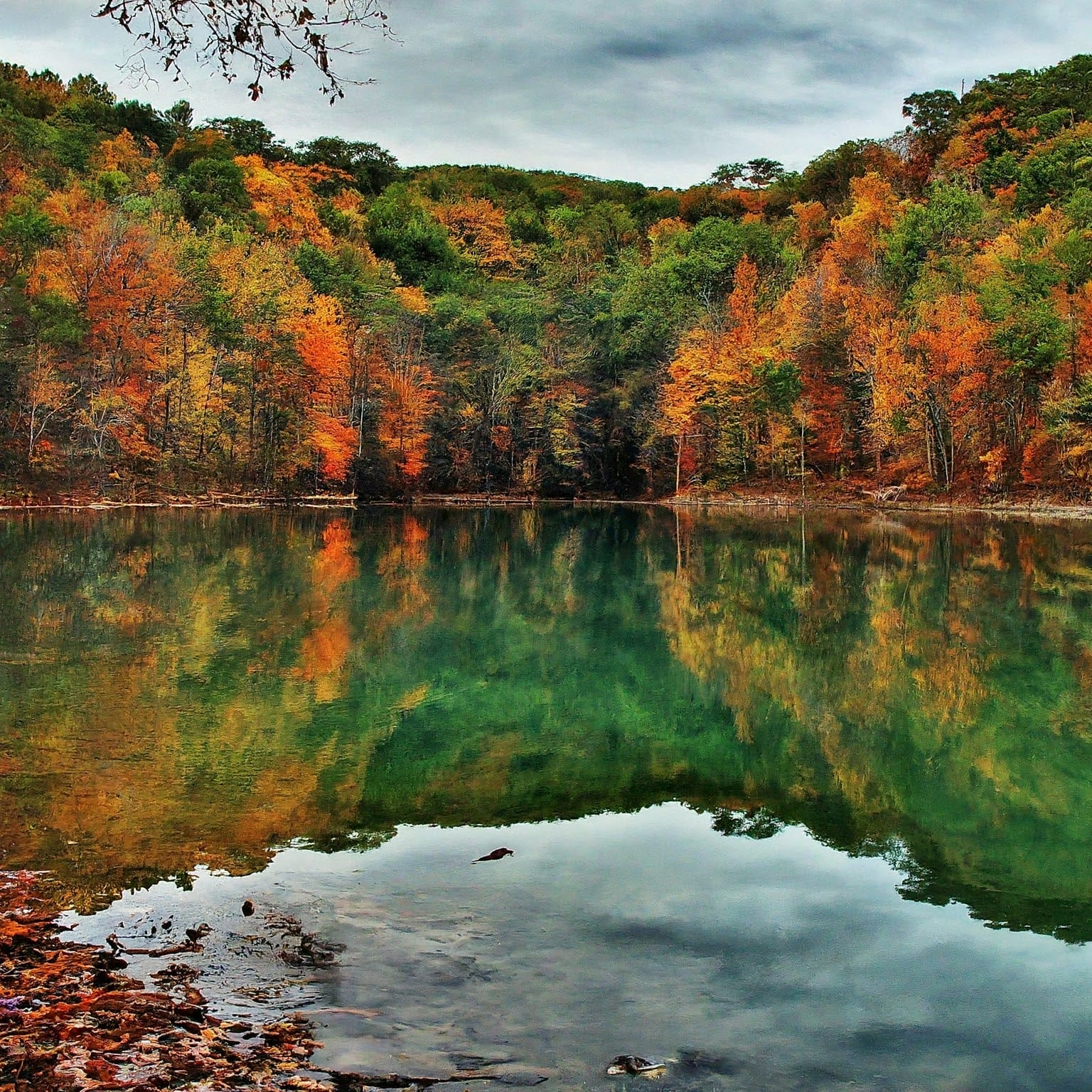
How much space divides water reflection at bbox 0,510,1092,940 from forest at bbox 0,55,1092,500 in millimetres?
24990

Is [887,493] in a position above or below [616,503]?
above

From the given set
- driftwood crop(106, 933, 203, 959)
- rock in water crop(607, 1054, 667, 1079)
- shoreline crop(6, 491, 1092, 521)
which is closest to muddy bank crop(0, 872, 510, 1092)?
driftwood crop(106, 933, 203, 959)

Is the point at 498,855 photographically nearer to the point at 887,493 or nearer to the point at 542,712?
the point at 542,712

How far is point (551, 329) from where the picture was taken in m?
68.4

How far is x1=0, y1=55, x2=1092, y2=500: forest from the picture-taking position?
45.9m

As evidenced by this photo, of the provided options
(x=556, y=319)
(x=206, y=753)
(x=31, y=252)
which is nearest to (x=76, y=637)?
(x=206, y=753)

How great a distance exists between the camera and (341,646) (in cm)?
1462

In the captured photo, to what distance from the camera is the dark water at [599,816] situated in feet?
15.6

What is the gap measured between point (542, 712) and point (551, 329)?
59.0 m

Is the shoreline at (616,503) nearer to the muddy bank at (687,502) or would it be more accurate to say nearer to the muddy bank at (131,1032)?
the muddy bank at (687,502)

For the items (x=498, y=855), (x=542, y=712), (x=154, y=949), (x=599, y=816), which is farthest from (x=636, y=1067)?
(x=542, y=712)

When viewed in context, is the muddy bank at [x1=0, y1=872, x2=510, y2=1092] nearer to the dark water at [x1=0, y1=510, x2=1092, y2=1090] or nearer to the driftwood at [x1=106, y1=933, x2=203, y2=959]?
the driftwood at [x1=106, y1=933, x2=203, y2=959]

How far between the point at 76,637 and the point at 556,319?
5730 cm

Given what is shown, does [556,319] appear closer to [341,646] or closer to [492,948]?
[341,646]
